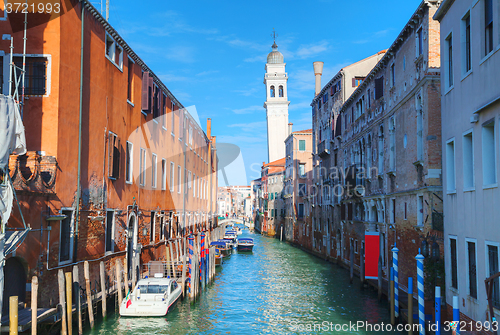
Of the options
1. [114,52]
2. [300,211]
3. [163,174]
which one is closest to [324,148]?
[300,211]

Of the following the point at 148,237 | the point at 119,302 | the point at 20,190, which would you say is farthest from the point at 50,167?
the point at 148,237

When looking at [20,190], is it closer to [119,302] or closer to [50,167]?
[50,167]

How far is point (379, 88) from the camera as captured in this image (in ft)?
62.8

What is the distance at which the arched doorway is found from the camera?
988 cm

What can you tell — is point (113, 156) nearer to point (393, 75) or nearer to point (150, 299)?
point (150, 299)

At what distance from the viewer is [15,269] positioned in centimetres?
→ 1014

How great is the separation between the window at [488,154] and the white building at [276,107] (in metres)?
64.6

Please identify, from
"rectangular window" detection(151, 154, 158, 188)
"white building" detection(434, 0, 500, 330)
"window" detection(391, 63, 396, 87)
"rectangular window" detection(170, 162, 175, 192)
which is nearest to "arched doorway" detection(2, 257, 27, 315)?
"rectangular window" detection(151, 154, 158, 188)

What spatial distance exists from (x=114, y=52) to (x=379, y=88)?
11102 mm

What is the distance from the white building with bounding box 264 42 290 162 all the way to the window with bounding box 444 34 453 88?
62.4 meters

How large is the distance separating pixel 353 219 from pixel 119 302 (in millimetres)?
14043

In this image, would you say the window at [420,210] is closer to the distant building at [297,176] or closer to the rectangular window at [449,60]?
the rectangular window at [449,60]

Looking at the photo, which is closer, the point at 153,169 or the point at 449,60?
the point at 449,60

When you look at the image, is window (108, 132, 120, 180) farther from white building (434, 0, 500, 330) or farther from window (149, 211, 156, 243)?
white building (434, 0, 500, 330)
